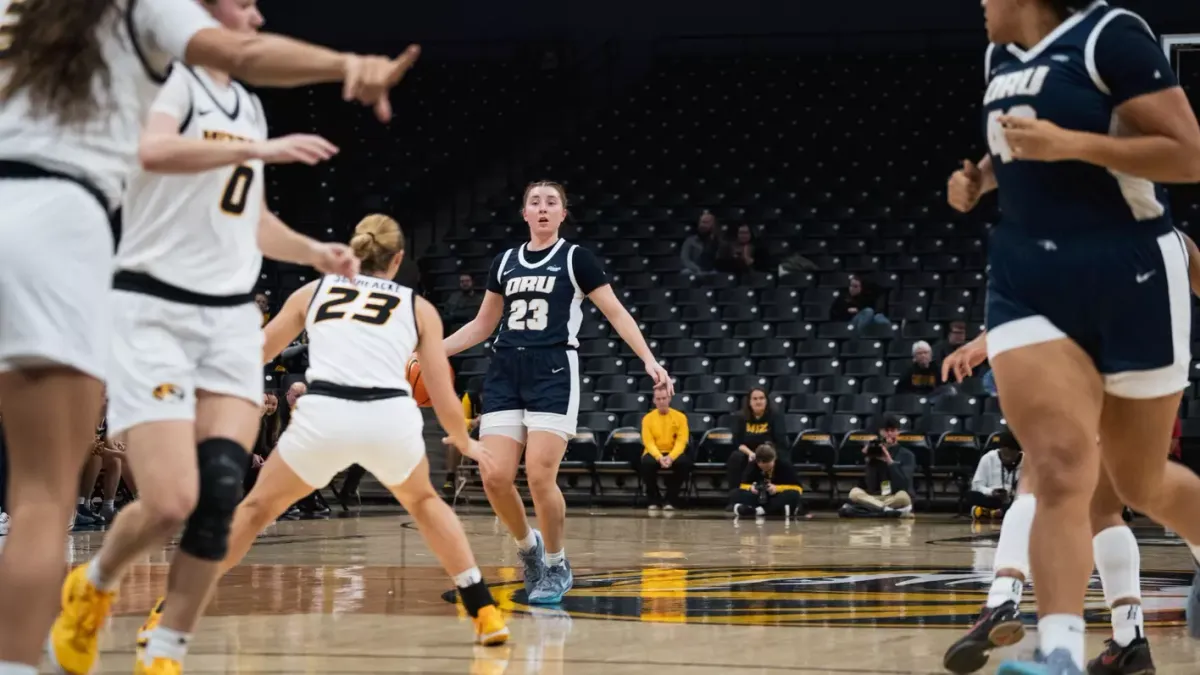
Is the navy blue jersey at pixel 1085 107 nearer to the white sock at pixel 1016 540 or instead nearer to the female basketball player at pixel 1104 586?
the female basketball player at pixel 1104 586

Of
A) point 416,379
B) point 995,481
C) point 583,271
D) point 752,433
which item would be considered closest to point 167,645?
point 583,271

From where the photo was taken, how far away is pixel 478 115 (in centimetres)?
2373

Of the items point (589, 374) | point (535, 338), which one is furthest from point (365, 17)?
point (535, 338)

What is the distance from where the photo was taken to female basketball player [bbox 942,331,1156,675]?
4363mm

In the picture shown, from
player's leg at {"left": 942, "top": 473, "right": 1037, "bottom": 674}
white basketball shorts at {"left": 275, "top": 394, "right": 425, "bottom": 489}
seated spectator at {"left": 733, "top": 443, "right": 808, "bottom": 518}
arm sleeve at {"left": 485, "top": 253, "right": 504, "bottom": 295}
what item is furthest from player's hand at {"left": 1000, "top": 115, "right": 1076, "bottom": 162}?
seated spectator at {"left": 733, "top": 443, "right": 808, "bottom": 518}

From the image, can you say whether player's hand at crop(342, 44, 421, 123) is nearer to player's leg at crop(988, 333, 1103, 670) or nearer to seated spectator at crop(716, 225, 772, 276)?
player's leg at crop(988, 333, 1103, 670)

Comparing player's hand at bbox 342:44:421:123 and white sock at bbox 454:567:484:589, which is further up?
player's hand at bbox 342:44:421:123

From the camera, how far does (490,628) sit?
5207 millimetres

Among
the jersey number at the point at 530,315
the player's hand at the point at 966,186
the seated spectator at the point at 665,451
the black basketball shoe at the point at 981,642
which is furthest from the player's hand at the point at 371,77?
the seated spectator at the point at 665,451

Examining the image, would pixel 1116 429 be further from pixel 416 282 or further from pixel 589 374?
pixel 416 282

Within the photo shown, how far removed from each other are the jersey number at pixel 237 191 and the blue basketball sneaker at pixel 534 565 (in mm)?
3170

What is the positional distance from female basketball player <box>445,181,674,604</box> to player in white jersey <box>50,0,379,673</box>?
2.97 metres

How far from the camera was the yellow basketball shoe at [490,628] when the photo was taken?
5203mm

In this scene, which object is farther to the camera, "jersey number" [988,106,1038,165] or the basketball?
the basketball
